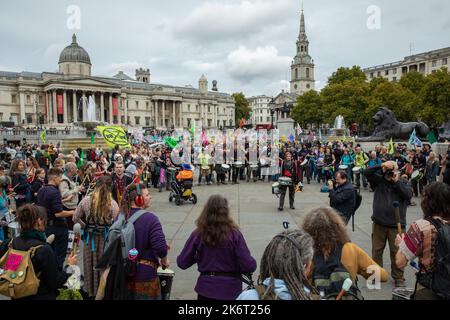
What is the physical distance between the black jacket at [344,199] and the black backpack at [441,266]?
294 cm

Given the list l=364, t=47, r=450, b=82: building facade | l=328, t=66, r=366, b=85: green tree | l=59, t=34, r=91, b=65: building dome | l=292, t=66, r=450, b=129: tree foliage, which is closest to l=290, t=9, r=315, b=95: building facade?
l=364, t=47, r=450, b=82: building facade

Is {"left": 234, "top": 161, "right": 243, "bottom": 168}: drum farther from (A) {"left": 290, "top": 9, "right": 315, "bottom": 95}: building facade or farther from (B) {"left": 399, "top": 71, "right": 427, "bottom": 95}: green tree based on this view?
(A) {"left": 290, "top": 9, "right": 315, "bottom": 95}: building facade

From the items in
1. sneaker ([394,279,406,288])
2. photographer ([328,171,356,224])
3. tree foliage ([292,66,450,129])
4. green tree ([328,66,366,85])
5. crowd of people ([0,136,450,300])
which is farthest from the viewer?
green tree ([328,66,366,85])

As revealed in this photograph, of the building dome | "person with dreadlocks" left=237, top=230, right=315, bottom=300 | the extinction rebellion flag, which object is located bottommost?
"person with dreadlocks" left=237, top=230, right=315, bottom=300

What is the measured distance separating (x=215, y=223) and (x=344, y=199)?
3.37 m

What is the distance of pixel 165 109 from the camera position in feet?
378

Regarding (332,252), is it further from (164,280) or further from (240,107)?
(240,107)

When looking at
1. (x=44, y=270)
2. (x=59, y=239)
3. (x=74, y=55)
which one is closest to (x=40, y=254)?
(x=44, y=270)

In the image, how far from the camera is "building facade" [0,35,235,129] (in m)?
86.0

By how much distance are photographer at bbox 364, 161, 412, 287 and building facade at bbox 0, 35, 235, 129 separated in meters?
78.8

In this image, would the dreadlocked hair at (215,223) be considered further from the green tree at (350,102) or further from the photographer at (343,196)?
the green tree at (350,102)

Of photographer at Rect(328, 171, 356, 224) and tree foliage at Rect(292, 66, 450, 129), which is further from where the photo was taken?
tree foliage at Rect(292, 66, 450, 129)

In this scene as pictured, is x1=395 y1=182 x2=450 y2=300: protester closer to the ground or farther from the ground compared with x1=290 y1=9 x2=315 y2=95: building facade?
closer to the ground
